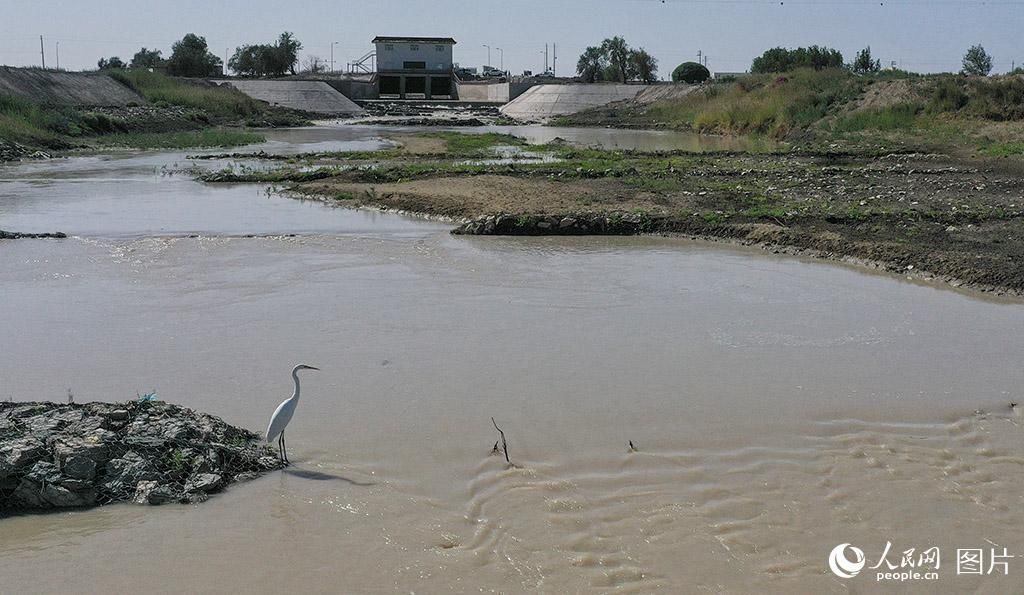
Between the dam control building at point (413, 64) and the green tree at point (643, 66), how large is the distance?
19.1 meters

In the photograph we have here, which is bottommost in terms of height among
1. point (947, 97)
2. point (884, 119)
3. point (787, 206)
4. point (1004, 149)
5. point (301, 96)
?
point (787, 206)

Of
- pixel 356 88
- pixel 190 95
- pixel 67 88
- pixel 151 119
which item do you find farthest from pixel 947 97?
pixel 356 88

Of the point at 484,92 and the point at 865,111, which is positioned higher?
the point at 484,92

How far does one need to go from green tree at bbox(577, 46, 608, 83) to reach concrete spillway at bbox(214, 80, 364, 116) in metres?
32.8

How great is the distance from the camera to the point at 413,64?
9388 centimetres

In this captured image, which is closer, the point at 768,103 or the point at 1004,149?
the point at 1004,149

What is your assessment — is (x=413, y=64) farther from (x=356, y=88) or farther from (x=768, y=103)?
(x=768, y=103)

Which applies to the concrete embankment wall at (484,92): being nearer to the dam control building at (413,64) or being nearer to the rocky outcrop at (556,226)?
the dam control building at (413,64)

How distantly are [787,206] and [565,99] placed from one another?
57.6m

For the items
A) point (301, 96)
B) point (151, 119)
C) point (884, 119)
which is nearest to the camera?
point (884, 119)

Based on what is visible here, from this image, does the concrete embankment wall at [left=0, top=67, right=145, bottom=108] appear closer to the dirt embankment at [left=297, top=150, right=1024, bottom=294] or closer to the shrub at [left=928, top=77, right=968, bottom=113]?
the dirt embankment at [left=297, top=150, right=1024, bottom=294]

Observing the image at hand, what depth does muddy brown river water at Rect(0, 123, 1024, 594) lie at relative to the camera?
5812mm

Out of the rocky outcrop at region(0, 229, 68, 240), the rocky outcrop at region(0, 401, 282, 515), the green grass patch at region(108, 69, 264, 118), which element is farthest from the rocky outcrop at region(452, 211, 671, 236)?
the green grass patch at region(108, 69, 264, 118)

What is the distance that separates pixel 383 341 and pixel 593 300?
3.14 m
